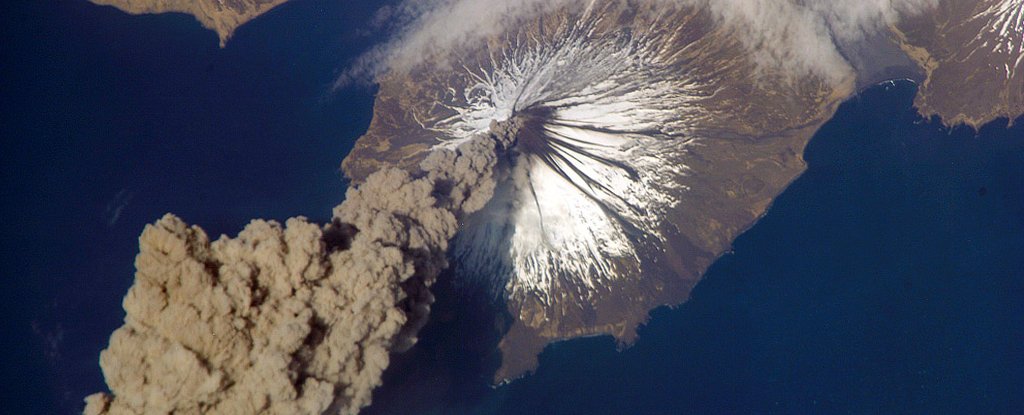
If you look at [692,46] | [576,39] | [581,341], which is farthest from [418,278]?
[692,46]

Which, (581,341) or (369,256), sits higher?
(369,256)

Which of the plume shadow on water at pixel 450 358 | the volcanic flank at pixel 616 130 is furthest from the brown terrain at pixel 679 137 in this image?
the plume shadow on water at pixel 450 358

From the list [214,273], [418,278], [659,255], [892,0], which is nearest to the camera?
[214,273]

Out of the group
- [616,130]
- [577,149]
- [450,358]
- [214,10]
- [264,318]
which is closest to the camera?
[264,318]

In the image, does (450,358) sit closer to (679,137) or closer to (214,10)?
(679,137)

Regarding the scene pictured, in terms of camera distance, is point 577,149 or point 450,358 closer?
point 450,358

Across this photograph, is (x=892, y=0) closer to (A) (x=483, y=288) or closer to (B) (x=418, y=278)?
(A) (x=483, y=288)

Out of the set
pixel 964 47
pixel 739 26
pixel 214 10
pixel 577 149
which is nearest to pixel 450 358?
pixel 577 149
